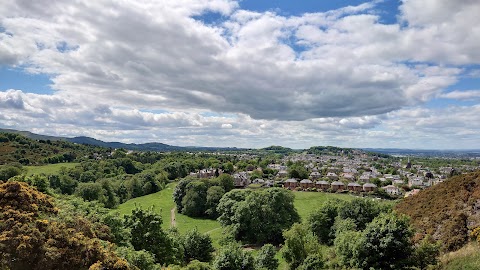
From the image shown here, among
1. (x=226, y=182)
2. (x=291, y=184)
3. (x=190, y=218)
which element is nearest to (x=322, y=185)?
(x=291, y=184)

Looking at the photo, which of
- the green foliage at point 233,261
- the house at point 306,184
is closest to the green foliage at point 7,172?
the green foliage at point 233,261

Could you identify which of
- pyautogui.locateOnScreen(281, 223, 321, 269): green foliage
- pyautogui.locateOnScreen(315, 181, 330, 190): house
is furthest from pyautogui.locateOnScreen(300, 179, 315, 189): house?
pyautogui.locateOnScreen(281, 223, 321, 269): green foliage

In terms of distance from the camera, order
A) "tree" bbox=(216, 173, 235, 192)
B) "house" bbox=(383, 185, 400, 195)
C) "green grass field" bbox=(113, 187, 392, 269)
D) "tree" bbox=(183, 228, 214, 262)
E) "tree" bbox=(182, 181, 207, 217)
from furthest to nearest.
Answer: "house" bbox=(383, 185, 400, 195)
"tree" bbox=(216, 173, 235, 192)
"tree" bbox=(182, 181, 207, 217)
"green grass field" bbox=(113, 187, 392, 269)
"tree" bbox=(183, 228, 214, 262)

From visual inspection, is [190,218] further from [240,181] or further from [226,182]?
[240,181]

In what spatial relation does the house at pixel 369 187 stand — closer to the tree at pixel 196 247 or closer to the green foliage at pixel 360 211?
the green foliage at pixel 360 211

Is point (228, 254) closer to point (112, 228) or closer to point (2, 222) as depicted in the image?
point (112, 228)

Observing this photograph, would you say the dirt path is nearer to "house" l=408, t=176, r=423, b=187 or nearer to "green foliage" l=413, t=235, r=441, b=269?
"green foliage" l=413, t=235, r=441, b=269

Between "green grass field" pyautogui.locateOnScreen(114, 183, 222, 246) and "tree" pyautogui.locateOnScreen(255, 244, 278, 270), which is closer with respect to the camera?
"tree" pyautogui.locateOnScreen(255, 244, 278, 270)
